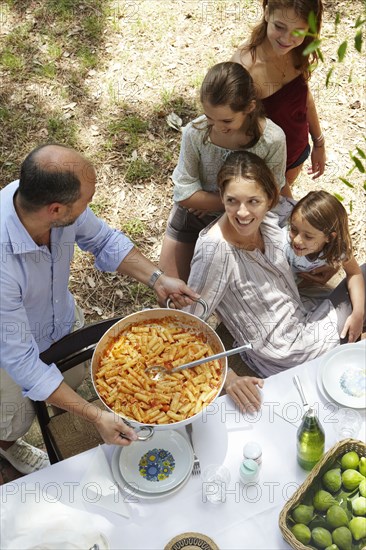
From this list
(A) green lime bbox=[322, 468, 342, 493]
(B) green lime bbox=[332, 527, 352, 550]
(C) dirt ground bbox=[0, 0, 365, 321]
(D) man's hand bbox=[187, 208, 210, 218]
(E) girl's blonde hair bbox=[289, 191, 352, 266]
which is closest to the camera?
(B) green lime bbox=[332, 527, 352, 550]

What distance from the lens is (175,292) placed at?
9.47 ft

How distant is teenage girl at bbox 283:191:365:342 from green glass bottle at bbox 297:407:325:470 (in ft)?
2.91

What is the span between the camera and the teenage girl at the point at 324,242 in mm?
2979

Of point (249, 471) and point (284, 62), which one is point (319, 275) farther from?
point (249, 471)

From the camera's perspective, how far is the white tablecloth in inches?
86.7

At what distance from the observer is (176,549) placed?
2.14 metres

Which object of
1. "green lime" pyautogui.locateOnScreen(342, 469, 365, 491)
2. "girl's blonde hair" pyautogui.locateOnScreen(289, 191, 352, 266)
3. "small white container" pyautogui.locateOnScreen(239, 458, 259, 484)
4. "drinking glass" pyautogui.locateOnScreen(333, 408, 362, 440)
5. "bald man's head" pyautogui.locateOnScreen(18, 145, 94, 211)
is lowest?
"small white container" pyautogui.locateOnScreen(239, 458, 259, 484)

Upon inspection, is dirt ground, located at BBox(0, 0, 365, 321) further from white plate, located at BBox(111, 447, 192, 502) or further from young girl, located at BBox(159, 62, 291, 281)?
white plate, located at BBox(111, 447, 192, 502)

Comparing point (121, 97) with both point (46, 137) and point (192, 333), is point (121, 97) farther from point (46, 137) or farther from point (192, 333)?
point (192, 333)

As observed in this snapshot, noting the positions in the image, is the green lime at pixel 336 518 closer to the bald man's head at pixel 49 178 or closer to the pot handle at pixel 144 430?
the pot handle at pixel 144 430

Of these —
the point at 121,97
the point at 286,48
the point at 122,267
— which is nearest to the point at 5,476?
the point at 122,267

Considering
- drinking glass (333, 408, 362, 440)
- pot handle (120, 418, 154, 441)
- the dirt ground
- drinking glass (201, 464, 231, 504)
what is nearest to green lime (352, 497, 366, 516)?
drinking glass (333, 408, 362, 440)

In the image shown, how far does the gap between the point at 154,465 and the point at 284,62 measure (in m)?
1.94

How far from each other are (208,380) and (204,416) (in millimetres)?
154
